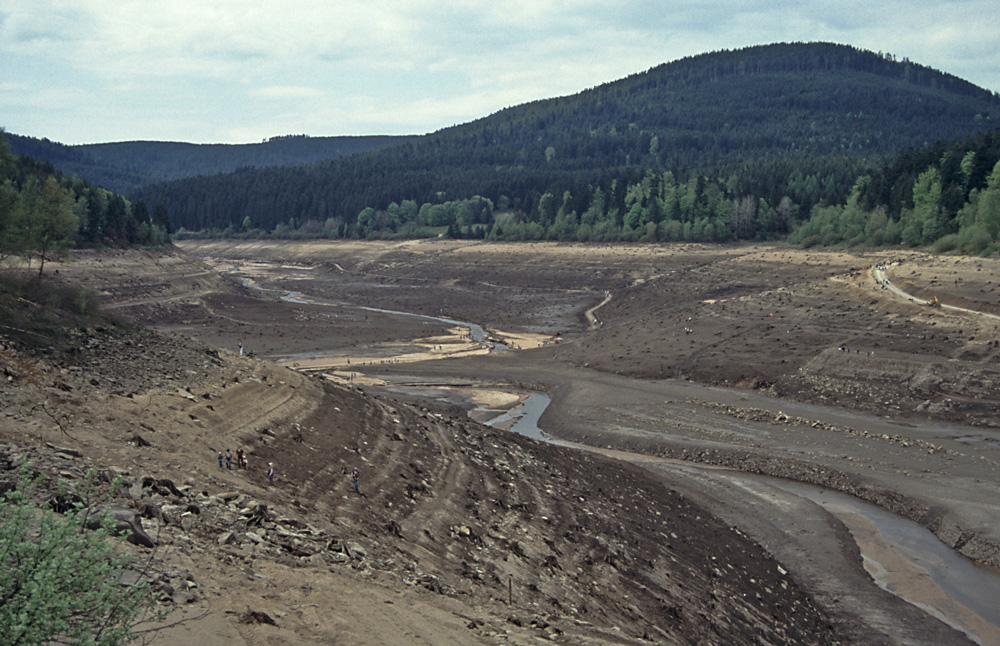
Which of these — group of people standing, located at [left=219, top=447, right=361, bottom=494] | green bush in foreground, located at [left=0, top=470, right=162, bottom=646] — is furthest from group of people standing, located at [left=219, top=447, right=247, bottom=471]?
green bush in foreground, located at [left=0, top=470, right=162, bottom=646]

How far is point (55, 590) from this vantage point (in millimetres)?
8266

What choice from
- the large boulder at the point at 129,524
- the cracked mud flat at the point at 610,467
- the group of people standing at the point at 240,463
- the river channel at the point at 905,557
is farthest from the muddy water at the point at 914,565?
the large boulder at the point at 129,524

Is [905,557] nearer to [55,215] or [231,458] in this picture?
[231,458]

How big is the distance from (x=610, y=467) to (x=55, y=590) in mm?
25501

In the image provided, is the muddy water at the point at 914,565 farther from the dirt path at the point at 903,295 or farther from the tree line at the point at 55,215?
the tree line at the point at 55,215

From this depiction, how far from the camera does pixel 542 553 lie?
67.5 feet

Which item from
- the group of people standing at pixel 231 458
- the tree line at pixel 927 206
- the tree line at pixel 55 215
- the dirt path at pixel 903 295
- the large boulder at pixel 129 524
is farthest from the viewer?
the tree line at pixel 927 206

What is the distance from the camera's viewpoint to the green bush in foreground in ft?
26.1

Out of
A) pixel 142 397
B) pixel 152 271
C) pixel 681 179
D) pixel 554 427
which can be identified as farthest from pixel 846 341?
pixel 681 179

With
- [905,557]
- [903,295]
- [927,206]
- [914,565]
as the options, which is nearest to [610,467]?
[905,557]

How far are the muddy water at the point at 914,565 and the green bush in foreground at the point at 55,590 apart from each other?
22.0 metres

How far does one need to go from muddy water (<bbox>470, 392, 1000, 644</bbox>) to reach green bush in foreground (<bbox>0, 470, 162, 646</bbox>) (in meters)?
22.0

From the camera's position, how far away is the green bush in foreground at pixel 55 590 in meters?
7.96

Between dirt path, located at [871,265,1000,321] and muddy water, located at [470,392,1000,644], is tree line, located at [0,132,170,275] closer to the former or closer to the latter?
muddy water, located at [470,392,1000,644]
